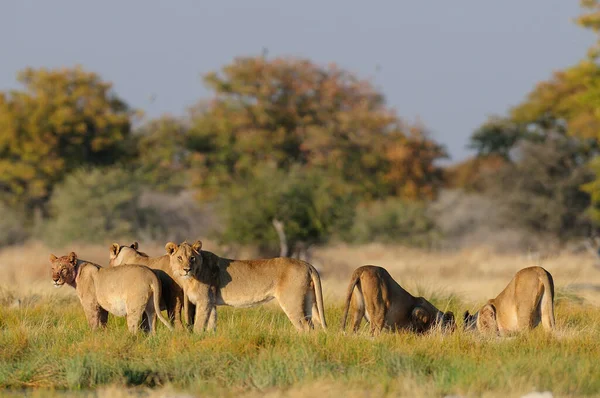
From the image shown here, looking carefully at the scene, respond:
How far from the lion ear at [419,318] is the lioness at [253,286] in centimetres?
101

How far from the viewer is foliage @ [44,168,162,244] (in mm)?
33816

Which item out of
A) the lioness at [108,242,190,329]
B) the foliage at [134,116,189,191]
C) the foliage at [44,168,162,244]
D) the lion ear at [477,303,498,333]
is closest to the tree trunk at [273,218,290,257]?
the foliage at [44,168,162,244]

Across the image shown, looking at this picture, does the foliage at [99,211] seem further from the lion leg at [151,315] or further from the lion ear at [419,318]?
the lion leg at [151,315]

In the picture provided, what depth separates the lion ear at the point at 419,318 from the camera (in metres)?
10.7

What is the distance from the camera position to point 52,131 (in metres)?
41.0

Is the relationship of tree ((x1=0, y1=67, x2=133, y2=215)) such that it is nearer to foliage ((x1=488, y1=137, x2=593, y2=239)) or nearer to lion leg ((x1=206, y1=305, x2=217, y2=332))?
foliage ((x1=488, y1=137, x2=593, y2=239))

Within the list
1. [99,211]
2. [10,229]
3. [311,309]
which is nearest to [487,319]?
[311,309]

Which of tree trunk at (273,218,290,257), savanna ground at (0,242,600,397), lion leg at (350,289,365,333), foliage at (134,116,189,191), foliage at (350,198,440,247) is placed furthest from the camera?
foliage at (134,116,189,191)

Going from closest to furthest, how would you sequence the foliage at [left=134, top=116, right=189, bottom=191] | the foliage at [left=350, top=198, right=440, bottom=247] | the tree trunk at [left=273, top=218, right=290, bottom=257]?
the tree trunk at [left=273, top=218, right=290, bottom=257] → the foliage at [left=350, top=198, right=440, bottom=247] → the foliage at [left=134, top=116, right=189, bottom=191]

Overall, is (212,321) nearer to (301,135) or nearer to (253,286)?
(253,286)

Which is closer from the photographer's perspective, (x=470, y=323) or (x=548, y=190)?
(x=470, y=323)

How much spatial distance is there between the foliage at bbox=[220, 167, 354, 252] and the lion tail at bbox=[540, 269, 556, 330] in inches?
731

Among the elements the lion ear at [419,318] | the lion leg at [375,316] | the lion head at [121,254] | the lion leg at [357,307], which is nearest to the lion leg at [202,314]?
the lion head at [121,254]

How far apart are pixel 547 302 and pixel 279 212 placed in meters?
19.2
